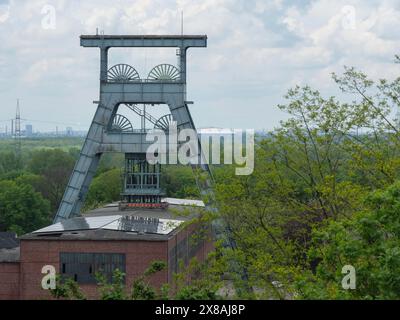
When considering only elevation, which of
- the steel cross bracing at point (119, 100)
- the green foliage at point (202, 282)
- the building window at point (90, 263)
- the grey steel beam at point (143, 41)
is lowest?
the building window at point (90, 263)

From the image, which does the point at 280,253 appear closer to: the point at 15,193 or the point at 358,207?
the point at 358,207

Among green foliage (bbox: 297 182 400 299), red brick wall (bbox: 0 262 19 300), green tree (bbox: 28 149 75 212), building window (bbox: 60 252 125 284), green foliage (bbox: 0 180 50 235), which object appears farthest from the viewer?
green tree (bbox: 28 149 75 212)

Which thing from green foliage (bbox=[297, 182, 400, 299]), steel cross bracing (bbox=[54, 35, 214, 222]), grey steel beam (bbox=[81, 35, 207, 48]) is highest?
grey steel beam (bbox=[81, 35, 207, 48])

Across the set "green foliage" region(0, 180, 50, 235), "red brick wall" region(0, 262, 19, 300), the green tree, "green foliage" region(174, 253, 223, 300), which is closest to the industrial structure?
"red brick wall" region(0, 262, 19, 300)

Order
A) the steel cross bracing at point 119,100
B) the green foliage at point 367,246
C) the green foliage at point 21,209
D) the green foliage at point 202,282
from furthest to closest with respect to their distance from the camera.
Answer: the green foliage at point 21,209 → the steel cross bracing at point 119,100 → the green foliage at point 367,246 → the green foliage at point 202,282

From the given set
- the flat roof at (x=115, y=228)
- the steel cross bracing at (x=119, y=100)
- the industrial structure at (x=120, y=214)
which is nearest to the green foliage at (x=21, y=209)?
the industrial structure at (x=120, y=214)

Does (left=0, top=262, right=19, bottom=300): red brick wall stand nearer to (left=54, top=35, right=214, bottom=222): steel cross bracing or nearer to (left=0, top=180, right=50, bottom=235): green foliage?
(left=54, top=35, right=214, bottom=222): steel cross bracing

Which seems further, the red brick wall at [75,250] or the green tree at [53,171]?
the green tree at [53,171]

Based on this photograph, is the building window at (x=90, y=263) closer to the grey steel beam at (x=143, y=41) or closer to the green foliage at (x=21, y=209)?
the grey steel beam at (x=143, y=41)
